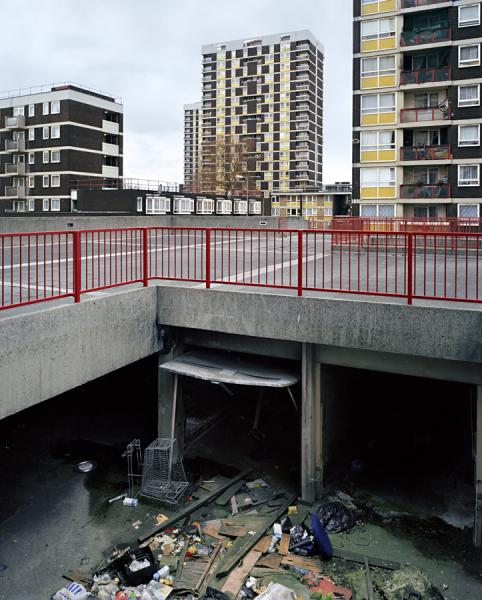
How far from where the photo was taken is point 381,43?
129ft

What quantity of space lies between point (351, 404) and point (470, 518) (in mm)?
3401

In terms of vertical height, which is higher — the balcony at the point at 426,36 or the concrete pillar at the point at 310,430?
the balcony at the point at 426,36

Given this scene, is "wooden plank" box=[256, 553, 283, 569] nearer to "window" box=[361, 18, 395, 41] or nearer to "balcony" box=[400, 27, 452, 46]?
"balcony" box=[400, 27, 452, 46]

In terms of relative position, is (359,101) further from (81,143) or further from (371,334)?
(371,334)

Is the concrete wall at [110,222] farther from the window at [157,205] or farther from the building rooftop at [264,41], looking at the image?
the building rooftop at [264,41]

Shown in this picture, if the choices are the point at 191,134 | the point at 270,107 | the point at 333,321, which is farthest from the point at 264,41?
the point at 333,321

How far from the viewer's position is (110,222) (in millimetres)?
26109

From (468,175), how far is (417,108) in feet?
19.4

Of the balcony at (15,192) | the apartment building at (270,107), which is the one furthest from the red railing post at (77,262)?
the apartment building at (270,107)

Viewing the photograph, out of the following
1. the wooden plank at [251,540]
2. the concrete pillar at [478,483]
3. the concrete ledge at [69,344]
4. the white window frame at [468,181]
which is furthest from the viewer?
the white window frame at [468,181]

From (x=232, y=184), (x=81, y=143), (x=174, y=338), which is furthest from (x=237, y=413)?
(x=232, y=184)

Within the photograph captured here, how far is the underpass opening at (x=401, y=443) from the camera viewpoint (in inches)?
398

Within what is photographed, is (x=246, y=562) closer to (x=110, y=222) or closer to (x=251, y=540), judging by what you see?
(x=251, y=540)

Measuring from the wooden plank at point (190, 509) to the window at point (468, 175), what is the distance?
32.4m
